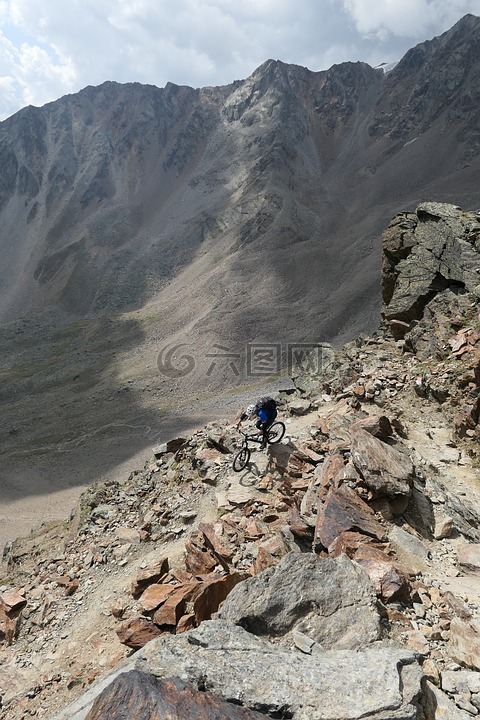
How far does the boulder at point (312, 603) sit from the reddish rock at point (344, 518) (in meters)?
1.78

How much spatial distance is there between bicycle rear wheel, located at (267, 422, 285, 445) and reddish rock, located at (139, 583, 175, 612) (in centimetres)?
659

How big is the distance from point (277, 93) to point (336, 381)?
138m

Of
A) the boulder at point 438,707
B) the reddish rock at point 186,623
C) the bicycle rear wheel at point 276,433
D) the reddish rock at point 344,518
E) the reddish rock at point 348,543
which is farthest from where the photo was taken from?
the bicycle rear wheel at point 276,433

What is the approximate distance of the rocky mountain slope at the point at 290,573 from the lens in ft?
17.4

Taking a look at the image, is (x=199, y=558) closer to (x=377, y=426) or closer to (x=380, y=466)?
(x=380, y=466)

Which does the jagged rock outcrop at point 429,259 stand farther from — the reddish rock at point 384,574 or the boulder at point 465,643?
the boulder at point 465,643

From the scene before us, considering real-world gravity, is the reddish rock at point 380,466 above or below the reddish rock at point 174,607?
above

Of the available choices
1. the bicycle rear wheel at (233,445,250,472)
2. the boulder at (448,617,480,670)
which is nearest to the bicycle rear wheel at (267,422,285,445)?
the bicycle rear wheel at (233,445,250,472)

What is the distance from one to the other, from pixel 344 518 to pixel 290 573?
2.60 metres

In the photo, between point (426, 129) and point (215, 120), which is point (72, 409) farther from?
point (215, 120)

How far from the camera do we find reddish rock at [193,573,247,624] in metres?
8.38

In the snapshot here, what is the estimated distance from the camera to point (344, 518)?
31.4ft

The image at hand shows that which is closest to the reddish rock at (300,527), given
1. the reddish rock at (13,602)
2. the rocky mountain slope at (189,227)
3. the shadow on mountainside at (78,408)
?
the reddish rock at (13,602)

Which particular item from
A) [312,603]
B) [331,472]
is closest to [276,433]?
[331,472]
